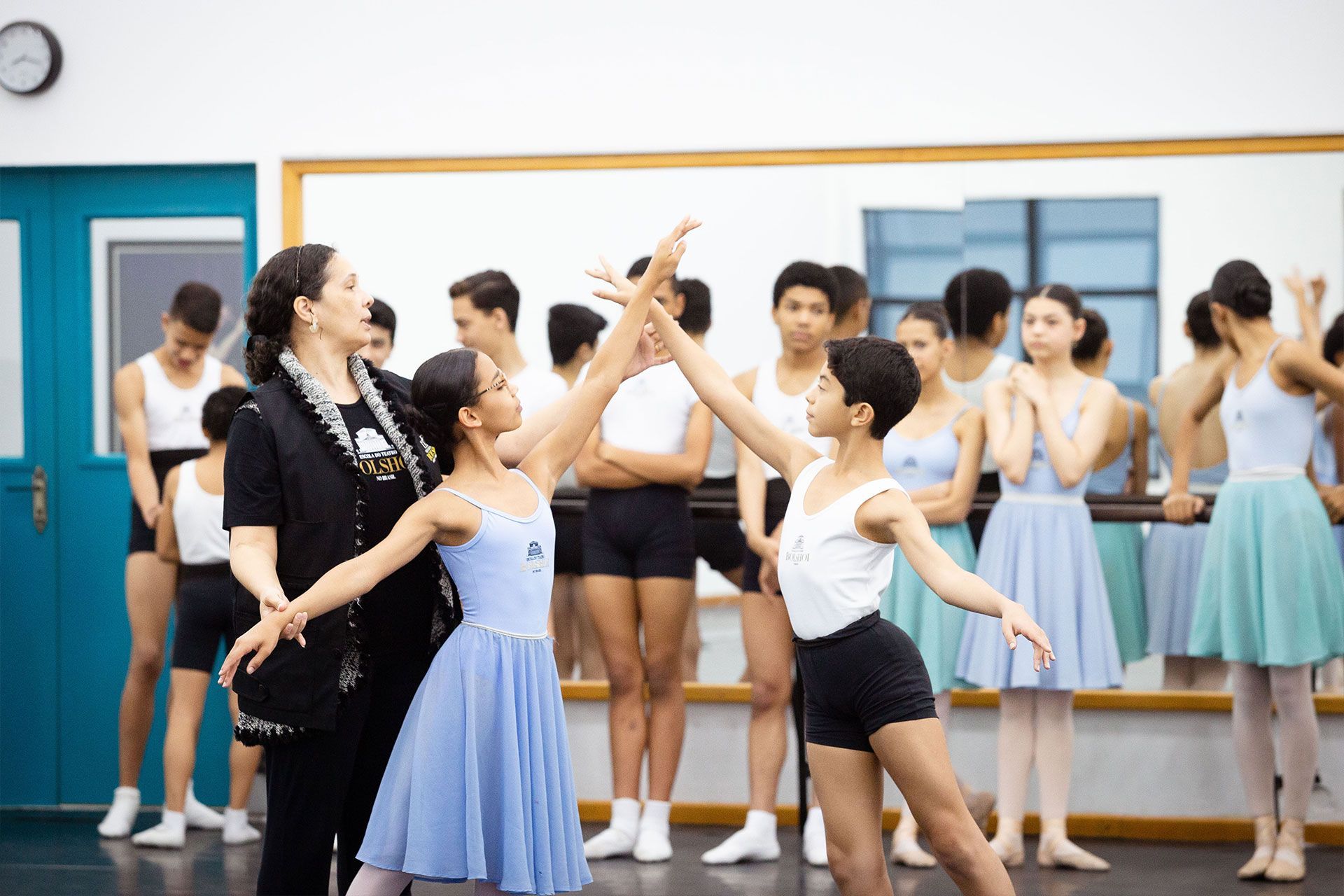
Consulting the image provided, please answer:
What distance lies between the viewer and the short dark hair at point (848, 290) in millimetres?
4668

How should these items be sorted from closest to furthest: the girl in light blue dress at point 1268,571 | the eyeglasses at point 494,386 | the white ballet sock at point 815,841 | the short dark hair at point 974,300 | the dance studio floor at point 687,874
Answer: the eyeglasses at point 494,386 → the dance studio floor at point 687,874 → the girl in light blue dress at point 1268,571 → the white ballet sock at point 815,841 → the short dark hair at point 974,300

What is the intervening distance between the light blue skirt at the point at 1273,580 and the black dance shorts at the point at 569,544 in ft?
6.74

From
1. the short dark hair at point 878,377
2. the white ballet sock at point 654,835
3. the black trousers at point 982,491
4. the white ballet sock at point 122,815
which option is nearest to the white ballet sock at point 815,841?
the white ballet sock at point 654,835

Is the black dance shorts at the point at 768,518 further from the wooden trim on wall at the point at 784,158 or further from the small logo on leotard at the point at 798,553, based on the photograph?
the small logo on leotard at the point at 798,553

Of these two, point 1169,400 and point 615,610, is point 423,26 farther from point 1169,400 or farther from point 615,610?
point 1169,400

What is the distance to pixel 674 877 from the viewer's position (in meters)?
4.06

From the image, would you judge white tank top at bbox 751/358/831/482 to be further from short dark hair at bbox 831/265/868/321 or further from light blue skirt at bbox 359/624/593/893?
light blue skirt at bbox 359/624/593/893

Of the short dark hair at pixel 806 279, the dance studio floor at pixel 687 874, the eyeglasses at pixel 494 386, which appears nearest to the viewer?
the eyeglasses at pixel 494 386

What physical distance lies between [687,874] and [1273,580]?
6.42 ft

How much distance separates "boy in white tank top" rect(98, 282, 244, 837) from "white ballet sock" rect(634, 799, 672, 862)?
61.3 inches

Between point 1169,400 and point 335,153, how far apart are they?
9.95ft

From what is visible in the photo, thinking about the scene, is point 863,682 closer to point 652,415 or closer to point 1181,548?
point 652,415

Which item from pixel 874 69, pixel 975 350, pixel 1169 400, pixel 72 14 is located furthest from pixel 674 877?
pixel 72 14

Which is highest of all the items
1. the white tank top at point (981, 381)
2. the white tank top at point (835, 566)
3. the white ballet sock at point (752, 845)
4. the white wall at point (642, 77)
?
the white wall at point (642, 77)
